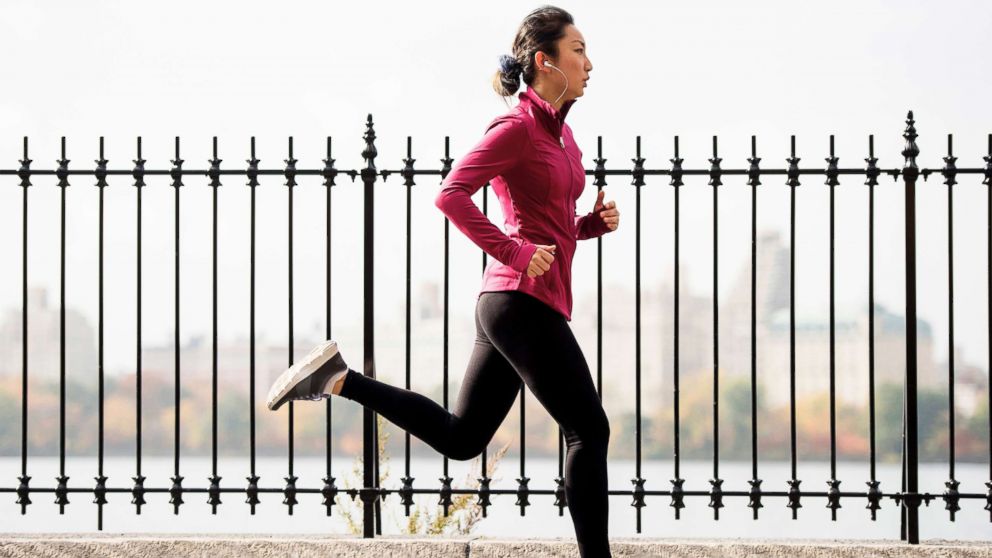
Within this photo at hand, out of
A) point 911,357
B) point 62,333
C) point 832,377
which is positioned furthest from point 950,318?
point 62,333

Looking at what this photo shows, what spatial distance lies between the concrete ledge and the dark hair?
5.86 ft

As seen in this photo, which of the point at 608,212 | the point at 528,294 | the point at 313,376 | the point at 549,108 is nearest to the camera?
the point at 528,294

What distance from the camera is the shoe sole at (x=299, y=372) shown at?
3344 millimetres

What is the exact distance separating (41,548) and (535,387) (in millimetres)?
2386

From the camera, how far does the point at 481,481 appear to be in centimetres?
425

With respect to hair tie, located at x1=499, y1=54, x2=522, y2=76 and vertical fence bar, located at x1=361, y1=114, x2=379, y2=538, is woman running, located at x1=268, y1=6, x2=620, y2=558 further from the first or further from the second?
vertical fence bar, located at x1=361, y1=114, x2=379, y2=538

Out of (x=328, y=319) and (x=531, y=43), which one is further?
(x=328, y=319)

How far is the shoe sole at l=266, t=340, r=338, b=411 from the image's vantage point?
334cm

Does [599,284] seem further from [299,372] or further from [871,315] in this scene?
[299,372]

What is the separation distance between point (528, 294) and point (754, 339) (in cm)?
160

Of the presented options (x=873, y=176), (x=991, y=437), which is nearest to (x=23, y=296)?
(x=873, y=176)

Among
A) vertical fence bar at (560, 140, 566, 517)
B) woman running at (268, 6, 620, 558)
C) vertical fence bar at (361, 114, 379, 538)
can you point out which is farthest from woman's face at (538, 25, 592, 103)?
vertical fence bar at (560, 140, 566, 517)

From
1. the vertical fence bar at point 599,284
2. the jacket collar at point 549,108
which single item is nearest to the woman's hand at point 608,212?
the jacket collar at point 549,108

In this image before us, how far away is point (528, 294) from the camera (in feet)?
9.84
